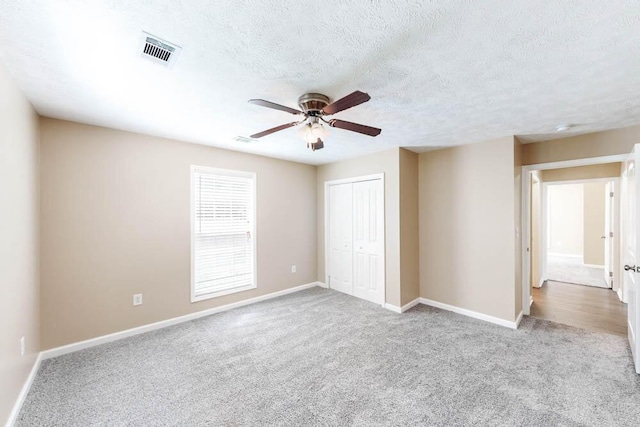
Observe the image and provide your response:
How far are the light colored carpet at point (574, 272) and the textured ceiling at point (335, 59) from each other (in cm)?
405

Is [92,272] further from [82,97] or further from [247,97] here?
[247,97]

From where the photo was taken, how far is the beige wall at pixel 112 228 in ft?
8.95

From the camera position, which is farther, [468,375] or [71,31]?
[468,375]

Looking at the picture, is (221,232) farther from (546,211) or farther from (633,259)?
(546,211)

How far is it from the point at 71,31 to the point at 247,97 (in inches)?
42.4

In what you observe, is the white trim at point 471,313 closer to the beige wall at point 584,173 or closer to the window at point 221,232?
the window at point 221,232

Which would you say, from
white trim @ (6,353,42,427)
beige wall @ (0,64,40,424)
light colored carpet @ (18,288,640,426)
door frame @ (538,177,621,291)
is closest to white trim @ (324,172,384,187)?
light colored carpet @ (18,288,640,426)

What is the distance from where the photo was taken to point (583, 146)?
3.26 m

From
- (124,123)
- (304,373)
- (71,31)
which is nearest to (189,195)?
(124,123)

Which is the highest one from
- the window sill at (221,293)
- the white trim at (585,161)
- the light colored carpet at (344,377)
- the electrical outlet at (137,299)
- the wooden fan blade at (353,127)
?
the wooden fan blade at (353,127)

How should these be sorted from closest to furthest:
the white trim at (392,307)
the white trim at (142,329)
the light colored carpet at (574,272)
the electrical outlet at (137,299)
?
the white trim at (142,329), the electrical outlet at (137,299), the white trim at (392,307), the light colored carpet at (574,272)

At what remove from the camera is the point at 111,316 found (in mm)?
3021

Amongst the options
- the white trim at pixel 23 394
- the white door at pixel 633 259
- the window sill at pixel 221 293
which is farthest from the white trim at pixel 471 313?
the white trim at pixel 23 394

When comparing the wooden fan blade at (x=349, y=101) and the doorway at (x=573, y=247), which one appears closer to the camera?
the wooden fan blade at (x=349, y=101)
